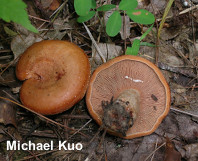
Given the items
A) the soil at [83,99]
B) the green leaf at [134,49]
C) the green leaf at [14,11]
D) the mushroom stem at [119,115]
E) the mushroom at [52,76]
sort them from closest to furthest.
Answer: the green leaf at [14,11]
the mushroom stem at [119,115]
the mushroom at [52,76]
the soil at [83,99]
the green leaf at [134,49]

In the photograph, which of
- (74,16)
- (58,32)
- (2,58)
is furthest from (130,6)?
(2,58)

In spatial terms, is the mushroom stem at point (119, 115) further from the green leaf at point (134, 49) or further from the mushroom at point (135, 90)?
the green leaf at point (134, 49)

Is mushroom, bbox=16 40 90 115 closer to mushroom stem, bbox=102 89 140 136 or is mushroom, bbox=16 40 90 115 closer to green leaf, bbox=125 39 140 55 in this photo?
mushroom stem, bbox=102 89 140 136

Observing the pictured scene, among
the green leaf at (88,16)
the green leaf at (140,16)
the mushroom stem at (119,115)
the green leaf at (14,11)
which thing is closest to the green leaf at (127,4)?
the green leaf at (140,16)

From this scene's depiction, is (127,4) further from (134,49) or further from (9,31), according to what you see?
(9,31)

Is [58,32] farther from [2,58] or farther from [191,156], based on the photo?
[191,156]

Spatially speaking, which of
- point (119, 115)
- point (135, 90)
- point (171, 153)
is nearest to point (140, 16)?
point (135, 90)

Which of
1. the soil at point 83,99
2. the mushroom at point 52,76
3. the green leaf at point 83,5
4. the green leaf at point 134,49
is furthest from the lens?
the green leaf at point 134,49
